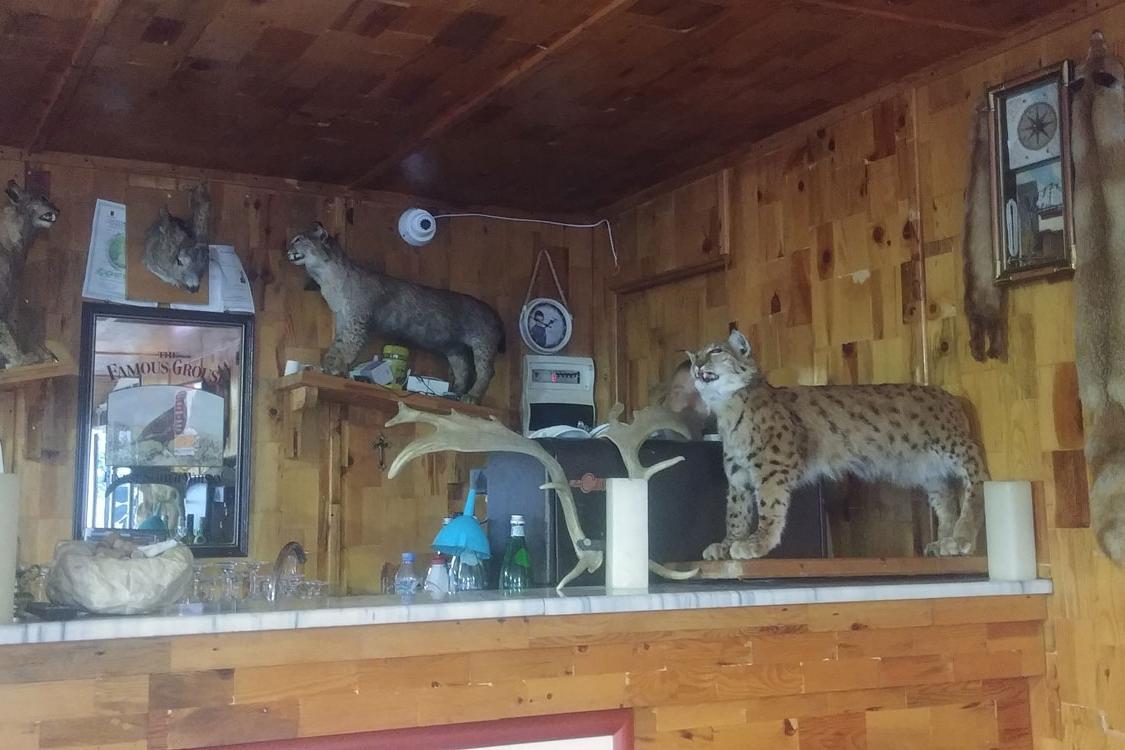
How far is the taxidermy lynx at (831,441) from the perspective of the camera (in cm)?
236

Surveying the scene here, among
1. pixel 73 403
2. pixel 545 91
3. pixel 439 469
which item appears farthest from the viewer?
pixel 439 469

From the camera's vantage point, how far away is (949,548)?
7.75 ft

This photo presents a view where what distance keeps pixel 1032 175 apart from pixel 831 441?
2.21 feet

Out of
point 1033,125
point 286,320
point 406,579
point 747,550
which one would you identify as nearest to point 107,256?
point 286,320

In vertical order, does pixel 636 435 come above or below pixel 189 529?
above

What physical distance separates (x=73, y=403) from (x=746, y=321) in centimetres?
183

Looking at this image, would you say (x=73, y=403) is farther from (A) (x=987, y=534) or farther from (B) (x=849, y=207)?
(A) (x=987, y=534)

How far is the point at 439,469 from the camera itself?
3525mm

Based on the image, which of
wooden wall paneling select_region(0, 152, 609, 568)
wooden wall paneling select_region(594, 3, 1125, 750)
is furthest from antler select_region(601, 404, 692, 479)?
wooden wall paneling select_region(0, 152, 609, 568)

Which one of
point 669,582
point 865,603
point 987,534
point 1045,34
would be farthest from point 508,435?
point 1045,34

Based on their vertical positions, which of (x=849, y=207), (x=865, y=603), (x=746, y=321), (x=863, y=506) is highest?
(x=849, y=207)

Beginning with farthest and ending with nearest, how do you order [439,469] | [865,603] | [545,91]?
[439,469], [545,91], [865,603]

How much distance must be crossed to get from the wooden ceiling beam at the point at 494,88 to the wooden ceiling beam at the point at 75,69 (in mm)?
812

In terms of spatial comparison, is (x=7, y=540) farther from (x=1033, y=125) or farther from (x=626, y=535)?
(x=1033, y=125)
